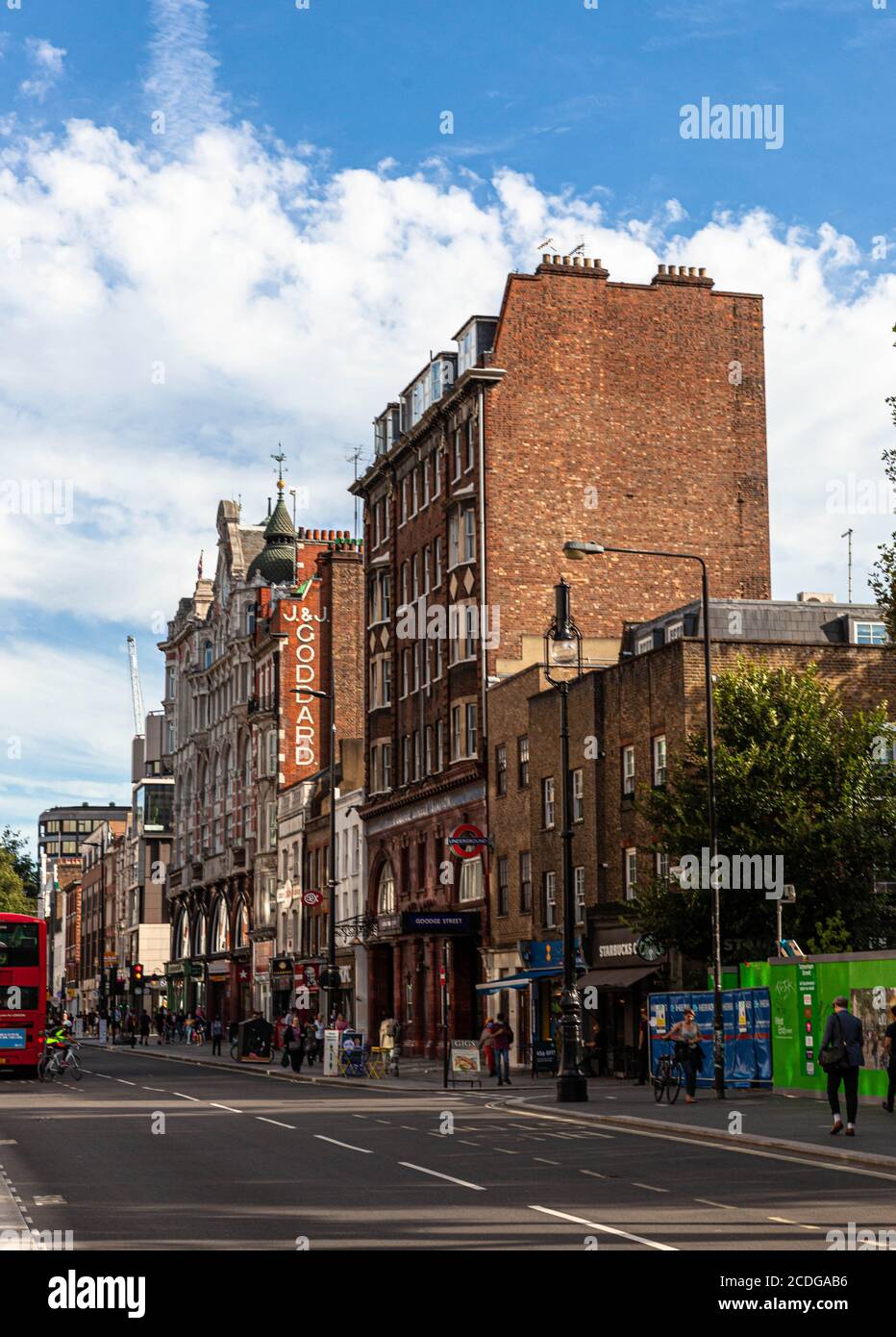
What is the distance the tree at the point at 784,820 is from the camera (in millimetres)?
39625

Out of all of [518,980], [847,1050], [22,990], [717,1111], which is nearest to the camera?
[847,1050]

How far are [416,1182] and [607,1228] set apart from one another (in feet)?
15.7

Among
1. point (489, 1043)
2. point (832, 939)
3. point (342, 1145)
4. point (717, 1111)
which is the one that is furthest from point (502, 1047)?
point (342, 1145)

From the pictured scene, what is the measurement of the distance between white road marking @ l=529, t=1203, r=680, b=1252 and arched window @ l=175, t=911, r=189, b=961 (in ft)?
333

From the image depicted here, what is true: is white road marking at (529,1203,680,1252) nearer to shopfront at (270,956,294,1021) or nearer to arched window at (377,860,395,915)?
arched window at (377,860,395,915)

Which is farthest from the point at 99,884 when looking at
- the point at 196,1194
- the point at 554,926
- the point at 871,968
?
→ the point at 196,1194

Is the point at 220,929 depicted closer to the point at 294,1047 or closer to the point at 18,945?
the point at 294,1047

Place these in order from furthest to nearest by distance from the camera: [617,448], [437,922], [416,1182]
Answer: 1. [617,448]
2. [437,922]
3. [416,1182]

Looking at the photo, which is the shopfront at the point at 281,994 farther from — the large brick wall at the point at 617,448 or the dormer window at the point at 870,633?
the dormer window at the point at 870,633

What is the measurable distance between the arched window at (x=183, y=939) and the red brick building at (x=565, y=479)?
54.8 m

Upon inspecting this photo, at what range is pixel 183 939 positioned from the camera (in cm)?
11812

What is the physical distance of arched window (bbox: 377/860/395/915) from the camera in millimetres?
69062
